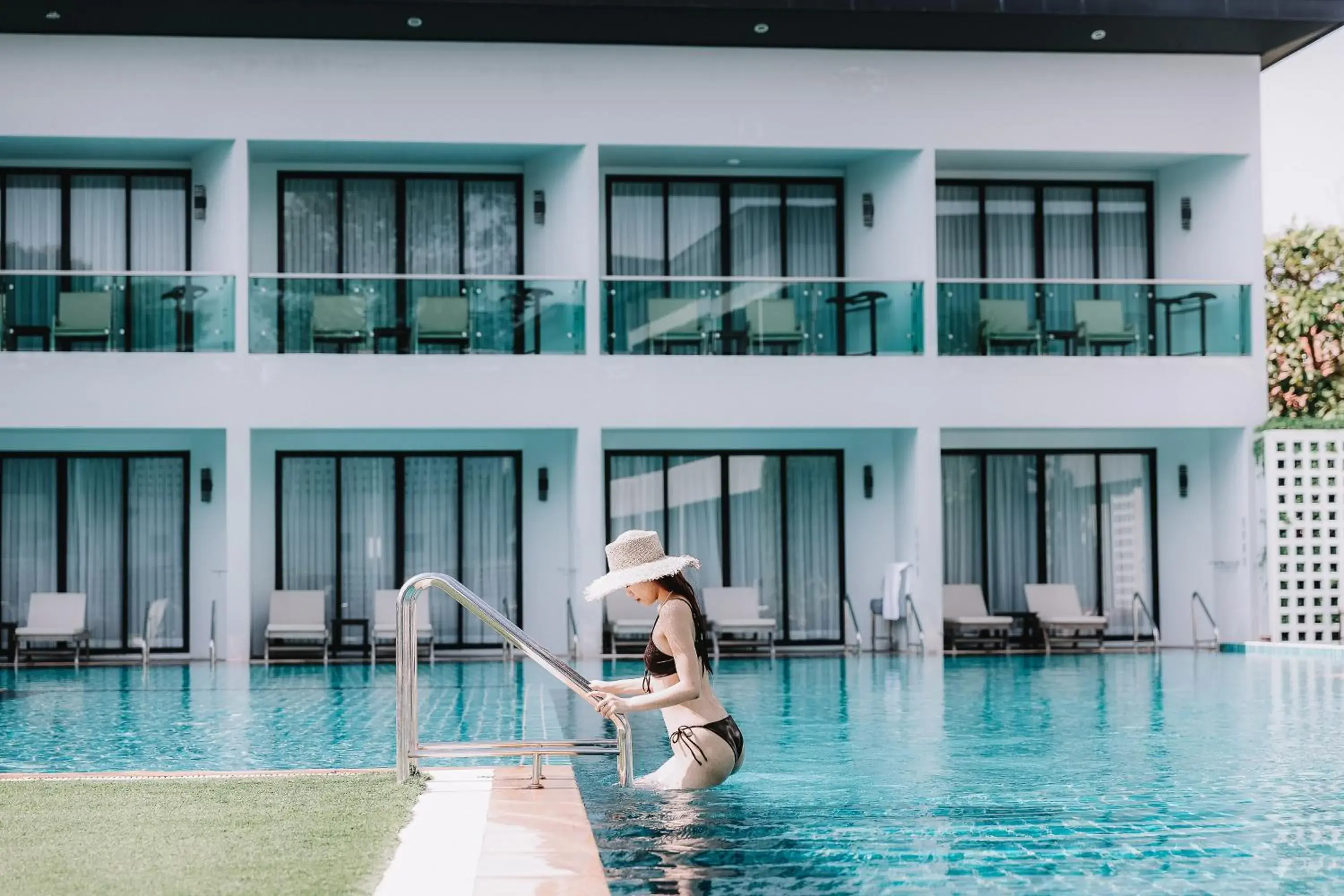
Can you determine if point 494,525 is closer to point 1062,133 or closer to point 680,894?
point 1062,133

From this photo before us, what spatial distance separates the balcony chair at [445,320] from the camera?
18688mm

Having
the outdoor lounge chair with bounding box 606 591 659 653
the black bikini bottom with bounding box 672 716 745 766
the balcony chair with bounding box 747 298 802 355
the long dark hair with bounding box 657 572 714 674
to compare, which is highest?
the balcony chair with bounding box 747 298 802 355

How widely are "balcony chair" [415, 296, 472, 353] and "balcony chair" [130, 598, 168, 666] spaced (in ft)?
13.4

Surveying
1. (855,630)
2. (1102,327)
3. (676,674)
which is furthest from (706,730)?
(1102,327)

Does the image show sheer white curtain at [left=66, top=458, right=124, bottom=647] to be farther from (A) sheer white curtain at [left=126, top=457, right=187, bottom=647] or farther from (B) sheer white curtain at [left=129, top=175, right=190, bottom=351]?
(B) sheer white curtain at [left=129, top=175, right=190, bottom=351]

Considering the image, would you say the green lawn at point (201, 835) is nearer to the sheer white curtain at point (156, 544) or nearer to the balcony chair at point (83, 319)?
the balcony chair at point (83, 319)

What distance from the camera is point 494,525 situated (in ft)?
66.2

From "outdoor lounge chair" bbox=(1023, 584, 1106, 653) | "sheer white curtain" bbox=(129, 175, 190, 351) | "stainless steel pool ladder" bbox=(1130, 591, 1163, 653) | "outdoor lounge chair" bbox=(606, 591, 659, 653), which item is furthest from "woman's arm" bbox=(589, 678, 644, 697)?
"sheer white curtain" bbox=(129, 175, 190, 351)

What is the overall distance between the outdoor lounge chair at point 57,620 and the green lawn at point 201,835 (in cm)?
1103

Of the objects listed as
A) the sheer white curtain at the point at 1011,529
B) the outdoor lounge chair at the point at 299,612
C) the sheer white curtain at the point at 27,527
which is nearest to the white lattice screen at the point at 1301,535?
the sheer white curtain at the point at 1011,529

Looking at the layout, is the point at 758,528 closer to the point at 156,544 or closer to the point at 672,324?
the point at 672,324

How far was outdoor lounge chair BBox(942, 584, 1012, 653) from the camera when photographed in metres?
19.6

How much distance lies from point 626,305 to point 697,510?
9.70 ft

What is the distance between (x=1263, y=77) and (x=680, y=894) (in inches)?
1483
